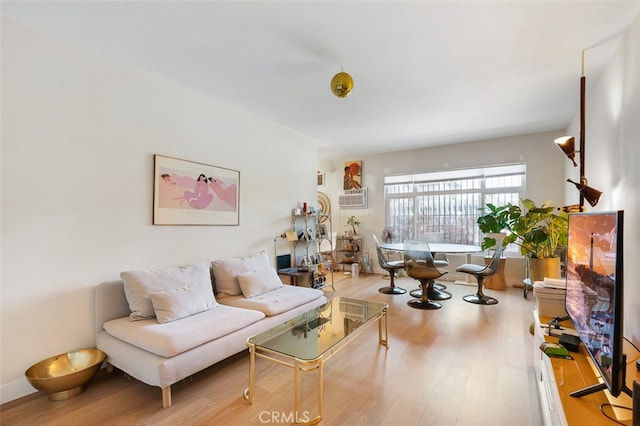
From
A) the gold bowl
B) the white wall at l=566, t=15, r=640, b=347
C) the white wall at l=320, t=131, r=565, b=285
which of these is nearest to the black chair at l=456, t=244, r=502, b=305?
the white wall at l=320, t=131, r=565, b=285

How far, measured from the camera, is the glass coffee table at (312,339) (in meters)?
1.83

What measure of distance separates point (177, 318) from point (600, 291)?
2.71 meters

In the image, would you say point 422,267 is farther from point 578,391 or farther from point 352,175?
point 352,175

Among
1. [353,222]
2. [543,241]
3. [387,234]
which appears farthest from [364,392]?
[353,222]

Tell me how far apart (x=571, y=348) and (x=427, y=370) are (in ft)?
3.40

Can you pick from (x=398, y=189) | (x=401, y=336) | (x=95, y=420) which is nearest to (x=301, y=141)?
(x=398, y=189)

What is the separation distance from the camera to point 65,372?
2199 mm

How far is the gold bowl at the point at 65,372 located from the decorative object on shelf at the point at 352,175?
539 cm

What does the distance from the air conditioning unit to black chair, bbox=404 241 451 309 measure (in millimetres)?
2630

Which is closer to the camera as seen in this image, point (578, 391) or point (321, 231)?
point (578, 391)

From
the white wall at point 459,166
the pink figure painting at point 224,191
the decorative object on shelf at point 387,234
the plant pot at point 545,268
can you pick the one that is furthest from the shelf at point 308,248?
the plant pot at point 545,268

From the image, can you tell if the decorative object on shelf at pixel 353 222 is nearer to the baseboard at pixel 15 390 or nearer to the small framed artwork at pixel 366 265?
the small framed artwork at pixel 366 265

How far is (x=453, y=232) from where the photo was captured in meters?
5.65

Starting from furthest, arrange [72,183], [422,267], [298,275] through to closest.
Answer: [298,275]
[422,267]
[72,183]
